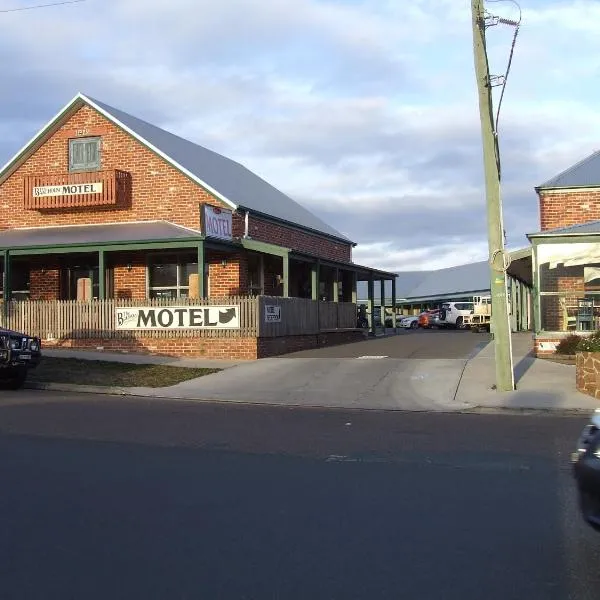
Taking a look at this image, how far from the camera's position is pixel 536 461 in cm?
831

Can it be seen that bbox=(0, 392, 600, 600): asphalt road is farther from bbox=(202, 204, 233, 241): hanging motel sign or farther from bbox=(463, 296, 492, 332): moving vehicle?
bbox=(463, 296, 492, 332): moving vehicle

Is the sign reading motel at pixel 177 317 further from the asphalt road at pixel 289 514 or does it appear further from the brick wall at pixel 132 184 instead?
the asphalt road at pixel 289 514

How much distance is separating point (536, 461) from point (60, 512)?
496cm

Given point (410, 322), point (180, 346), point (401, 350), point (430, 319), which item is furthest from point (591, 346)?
point (410, 322)

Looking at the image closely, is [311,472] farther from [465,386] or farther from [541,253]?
[541,253]

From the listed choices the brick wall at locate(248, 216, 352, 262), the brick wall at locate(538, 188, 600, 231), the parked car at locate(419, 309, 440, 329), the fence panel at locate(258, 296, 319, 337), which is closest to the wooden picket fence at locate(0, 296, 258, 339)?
the fence panel at locate(258, 296, 319, 337)

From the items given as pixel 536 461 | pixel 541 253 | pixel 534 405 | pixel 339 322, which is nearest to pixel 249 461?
pixel 536 461

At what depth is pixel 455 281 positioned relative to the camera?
2569 inches

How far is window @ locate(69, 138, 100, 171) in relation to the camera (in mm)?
24812

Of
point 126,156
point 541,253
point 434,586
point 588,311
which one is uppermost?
point 126,156

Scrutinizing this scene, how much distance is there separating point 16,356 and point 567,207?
1742 centimetres

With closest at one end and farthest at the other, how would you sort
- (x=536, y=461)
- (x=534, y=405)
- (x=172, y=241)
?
(x=536, y=461) < (x=534, y=405) < (x=172, y=241)

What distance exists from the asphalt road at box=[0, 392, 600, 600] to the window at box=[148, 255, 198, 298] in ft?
43.5

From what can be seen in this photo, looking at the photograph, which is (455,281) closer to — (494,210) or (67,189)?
(67,189)
